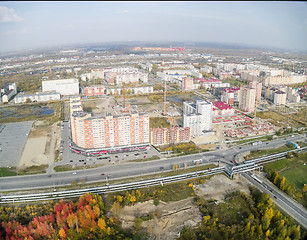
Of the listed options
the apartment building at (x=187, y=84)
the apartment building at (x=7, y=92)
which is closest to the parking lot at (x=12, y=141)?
the apartment building at (x=7, y=92)

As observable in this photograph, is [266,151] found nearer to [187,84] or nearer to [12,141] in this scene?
[12,141]

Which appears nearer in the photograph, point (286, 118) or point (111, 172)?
point (111, 172)

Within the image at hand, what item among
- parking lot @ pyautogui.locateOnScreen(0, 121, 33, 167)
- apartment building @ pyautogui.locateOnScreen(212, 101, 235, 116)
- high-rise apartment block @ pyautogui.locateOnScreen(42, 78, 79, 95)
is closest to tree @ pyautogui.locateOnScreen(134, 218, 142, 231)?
parking lot @ pyautogui.locateOnScreen(0, 121, 33, 167)

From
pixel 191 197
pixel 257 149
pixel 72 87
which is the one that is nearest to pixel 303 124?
pixel 257 149

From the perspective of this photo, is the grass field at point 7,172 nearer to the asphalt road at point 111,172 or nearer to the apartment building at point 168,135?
the asphalt road at point 111,172

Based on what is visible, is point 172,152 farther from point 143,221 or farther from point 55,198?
point 55,198

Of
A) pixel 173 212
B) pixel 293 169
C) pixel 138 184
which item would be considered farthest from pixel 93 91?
pixel 293 169

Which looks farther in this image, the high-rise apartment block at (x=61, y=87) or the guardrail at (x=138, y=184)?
the high-rise apartment block at (x=61, y=87)
